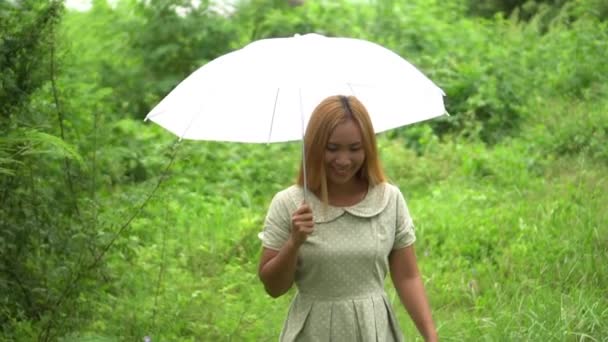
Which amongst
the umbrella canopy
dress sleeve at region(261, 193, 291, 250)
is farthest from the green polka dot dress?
the umbrella canopy

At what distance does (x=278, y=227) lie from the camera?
141 inches

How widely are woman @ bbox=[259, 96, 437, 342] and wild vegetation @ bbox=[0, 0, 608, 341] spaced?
4.08 ft

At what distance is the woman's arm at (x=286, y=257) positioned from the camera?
3.36 metres

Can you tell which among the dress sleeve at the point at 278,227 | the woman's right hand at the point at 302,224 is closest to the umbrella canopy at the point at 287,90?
the dress sleeve at the point at 278,227

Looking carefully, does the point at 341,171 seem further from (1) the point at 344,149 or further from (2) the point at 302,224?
(2) the point at 302,224

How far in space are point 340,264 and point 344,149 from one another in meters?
0.36

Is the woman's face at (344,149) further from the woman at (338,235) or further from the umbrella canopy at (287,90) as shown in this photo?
the umbrella canopy at (287,90)

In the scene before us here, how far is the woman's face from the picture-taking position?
3512mm

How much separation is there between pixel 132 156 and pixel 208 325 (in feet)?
10.5

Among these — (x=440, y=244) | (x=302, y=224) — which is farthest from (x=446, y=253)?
(x=302, y=224)

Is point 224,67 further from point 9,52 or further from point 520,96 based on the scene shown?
point 520,96

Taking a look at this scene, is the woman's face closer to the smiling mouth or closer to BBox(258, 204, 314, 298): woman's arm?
the smiling mouth

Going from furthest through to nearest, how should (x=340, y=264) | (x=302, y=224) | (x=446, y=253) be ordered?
(x=446, y=253), (x=340, y=264), (x=302, y=224)

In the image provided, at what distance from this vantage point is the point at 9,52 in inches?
213
